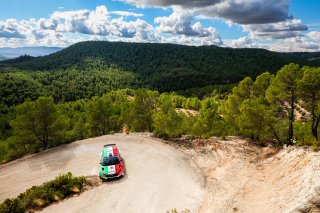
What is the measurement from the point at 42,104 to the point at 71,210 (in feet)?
78.3

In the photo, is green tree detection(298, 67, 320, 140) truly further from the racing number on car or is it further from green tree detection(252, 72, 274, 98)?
the racing number on car

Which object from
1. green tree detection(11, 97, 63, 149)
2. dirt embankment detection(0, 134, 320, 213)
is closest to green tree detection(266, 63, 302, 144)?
dirt embankment detection(0, 134, 320, 213)

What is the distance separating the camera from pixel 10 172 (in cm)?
3297

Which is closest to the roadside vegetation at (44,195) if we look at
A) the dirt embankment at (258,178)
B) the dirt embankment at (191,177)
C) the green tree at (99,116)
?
the dirt embankment at (191,177)

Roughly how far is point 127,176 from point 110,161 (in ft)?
8.17

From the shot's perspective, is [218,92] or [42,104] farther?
[218,92]

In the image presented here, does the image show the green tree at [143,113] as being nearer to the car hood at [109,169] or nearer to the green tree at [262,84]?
the green tree at [262,84]

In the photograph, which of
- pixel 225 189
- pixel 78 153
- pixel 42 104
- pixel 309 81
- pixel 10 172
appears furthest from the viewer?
pixel 42 104

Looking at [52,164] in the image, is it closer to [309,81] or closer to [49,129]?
[49,129]

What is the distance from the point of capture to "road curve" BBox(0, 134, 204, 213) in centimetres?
2325

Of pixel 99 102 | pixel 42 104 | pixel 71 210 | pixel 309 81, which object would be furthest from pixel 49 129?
pixel 309 81

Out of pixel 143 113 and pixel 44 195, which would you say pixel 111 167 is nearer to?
pixel 44 195

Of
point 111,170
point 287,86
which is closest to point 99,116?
point 111,170

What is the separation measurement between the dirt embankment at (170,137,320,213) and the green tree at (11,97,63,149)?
2259 cm
